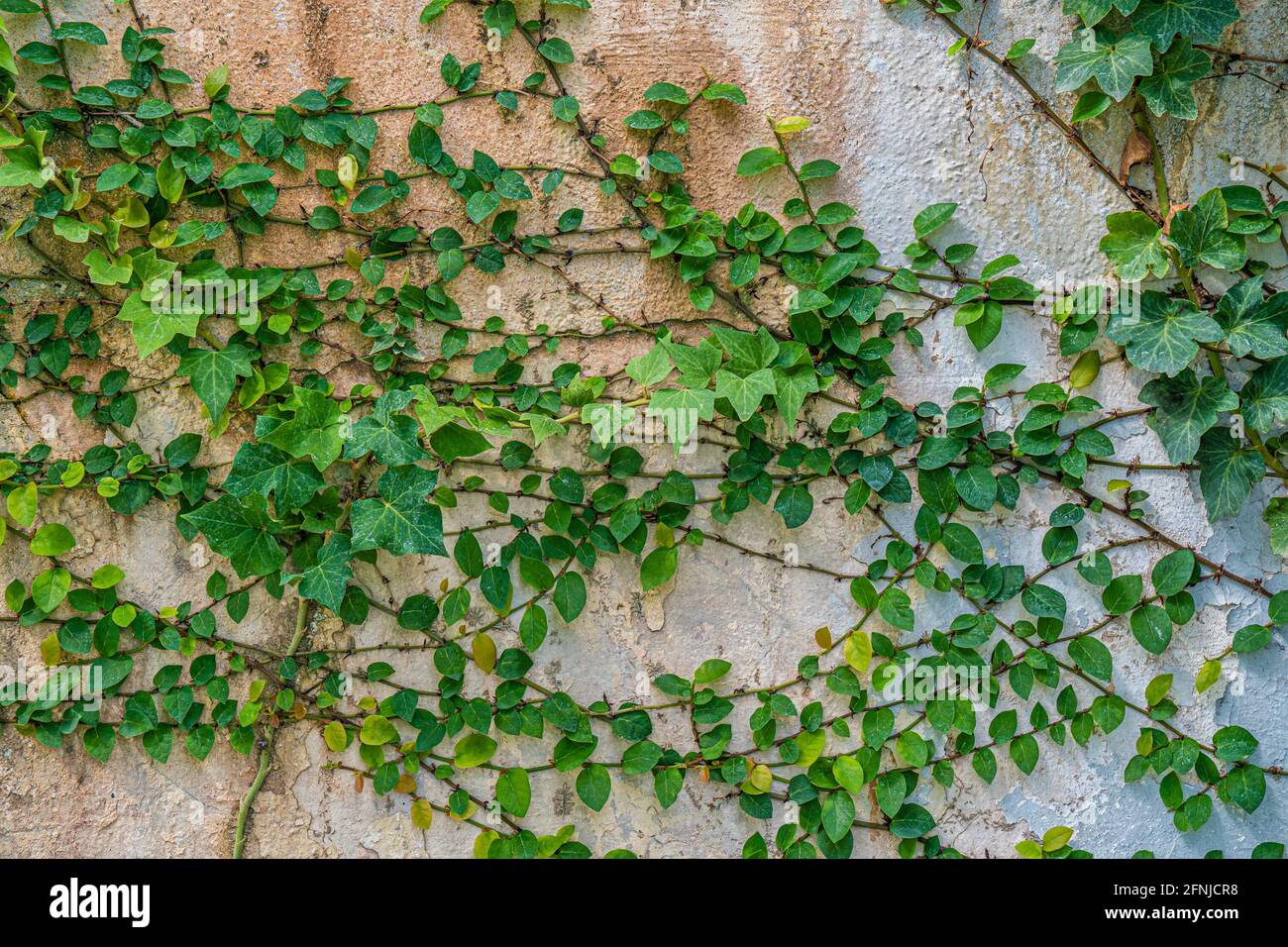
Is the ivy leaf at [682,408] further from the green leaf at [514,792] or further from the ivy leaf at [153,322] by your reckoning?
the ivy leaf at [153,322]

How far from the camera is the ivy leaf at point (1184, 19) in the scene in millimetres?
1662

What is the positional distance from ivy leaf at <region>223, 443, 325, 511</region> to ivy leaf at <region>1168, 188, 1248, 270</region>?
1732 millimetres

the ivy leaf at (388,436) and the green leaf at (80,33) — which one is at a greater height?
the green leaf at (80,33)

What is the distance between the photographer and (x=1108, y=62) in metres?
1.71

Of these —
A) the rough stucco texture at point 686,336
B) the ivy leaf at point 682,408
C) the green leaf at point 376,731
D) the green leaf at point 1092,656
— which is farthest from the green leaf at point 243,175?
the green leaf at point 1092,656

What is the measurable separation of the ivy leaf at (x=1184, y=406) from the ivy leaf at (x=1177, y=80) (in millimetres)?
514

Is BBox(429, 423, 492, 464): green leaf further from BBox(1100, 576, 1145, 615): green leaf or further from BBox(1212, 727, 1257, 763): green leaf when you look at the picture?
BBox(1212, 727, 1257, 763): green leaf

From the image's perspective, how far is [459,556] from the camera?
1.75 m

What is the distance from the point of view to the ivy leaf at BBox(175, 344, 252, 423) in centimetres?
164

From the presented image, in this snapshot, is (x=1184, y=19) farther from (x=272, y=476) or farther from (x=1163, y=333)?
(x=272, y=476)

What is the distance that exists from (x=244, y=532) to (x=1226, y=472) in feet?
6.36

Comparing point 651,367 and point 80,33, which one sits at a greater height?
point 80,33

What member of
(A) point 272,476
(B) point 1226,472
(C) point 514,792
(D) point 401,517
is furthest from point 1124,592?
(A) point 272,476

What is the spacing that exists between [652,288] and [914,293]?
0.53 meters
